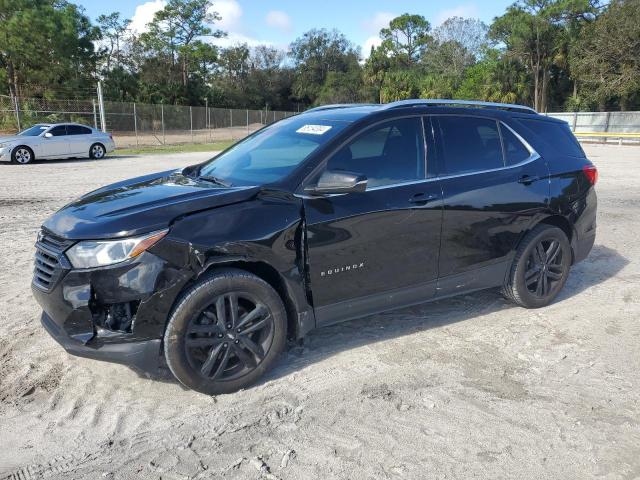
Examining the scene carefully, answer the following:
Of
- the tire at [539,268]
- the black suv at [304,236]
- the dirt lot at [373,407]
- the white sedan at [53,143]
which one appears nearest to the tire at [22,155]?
the white sedan at [53,143]

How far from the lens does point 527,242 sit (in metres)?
4.71

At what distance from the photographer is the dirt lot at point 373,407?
279 centimetres

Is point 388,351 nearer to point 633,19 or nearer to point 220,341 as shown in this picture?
point 220,341

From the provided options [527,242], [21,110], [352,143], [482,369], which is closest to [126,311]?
[352,143]

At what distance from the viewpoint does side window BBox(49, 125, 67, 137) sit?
18.9 m

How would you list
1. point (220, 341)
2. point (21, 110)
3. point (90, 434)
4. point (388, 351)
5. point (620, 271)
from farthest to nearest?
point (21, 110), point (620, 271), point (388, 351), point (220, 341), point (90, 434)

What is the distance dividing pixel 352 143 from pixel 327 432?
1.99 m

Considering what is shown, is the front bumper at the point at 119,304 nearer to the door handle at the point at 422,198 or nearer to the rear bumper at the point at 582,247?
the door handle at the point at 422,198

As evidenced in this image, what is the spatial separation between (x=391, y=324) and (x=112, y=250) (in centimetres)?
244

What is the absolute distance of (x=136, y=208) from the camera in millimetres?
3320

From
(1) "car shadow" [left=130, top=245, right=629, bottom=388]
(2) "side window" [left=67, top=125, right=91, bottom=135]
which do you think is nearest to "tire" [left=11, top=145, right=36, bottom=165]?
(2) "side window" [left=67, top=125, right=91, bottom=135]

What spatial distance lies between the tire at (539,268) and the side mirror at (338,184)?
1.95 meters

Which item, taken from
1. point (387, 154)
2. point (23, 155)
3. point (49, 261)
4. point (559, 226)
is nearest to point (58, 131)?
point (23, 155)

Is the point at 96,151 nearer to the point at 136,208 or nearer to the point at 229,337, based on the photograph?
the point at 136,208
